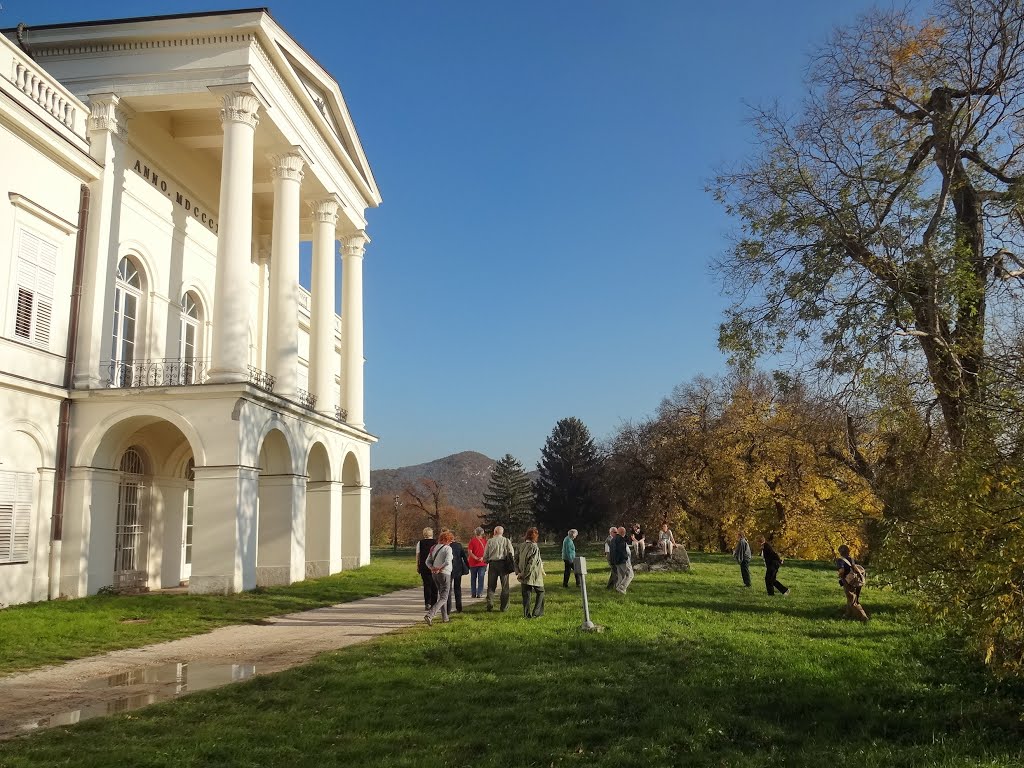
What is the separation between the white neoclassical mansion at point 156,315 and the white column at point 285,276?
7 cm

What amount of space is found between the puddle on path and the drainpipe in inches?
392

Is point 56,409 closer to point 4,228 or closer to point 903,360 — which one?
point 4,228

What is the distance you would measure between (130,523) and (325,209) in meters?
13.2

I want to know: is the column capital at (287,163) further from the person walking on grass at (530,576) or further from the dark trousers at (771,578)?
the dark trousers at (771,578)

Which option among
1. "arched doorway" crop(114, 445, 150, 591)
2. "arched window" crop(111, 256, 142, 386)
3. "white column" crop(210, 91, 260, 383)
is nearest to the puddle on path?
"white column" crop(210, 91, 260, 383)

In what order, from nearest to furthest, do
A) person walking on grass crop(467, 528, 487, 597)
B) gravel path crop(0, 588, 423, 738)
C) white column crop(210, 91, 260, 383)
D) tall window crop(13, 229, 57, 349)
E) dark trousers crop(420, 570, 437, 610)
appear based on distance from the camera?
gravel path crop(0, 588, 423, 738) → dark trousers crop(420, 570, 437, 610) → person walking on grass crop(467, 528, 487, 597) → tall window crop(13, 229, 57, 349) → white column crop(210, 91, 260, 383)

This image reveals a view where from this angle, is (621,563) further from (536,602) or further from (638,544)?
(638,544)

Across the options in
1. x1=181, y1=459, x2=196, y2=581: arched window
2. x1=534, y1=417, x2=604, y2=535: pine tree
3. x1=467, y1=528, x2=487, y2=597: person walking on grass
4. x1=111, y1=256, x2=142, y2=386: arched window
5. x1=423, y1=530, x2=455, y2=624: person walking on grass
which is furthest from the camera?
x1=534, y1=417, x2=604, y2=535: pine tree

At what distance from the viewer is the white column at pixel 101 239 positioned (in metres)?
20.9

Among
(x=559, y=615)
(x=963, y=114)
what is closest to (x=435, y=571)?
(x=559, y=615)

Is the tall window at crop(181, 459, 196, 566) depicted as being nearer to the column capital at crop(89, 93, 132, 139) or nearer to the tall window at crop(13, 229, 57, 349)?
the tall window at crop(13, 229, 57, 349)

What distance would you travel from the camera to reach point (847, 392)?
15.3 meters

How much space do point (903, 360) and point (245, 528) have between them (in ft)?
51.9

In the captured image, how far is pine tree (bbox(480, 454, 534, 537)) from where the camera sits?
268 ft
